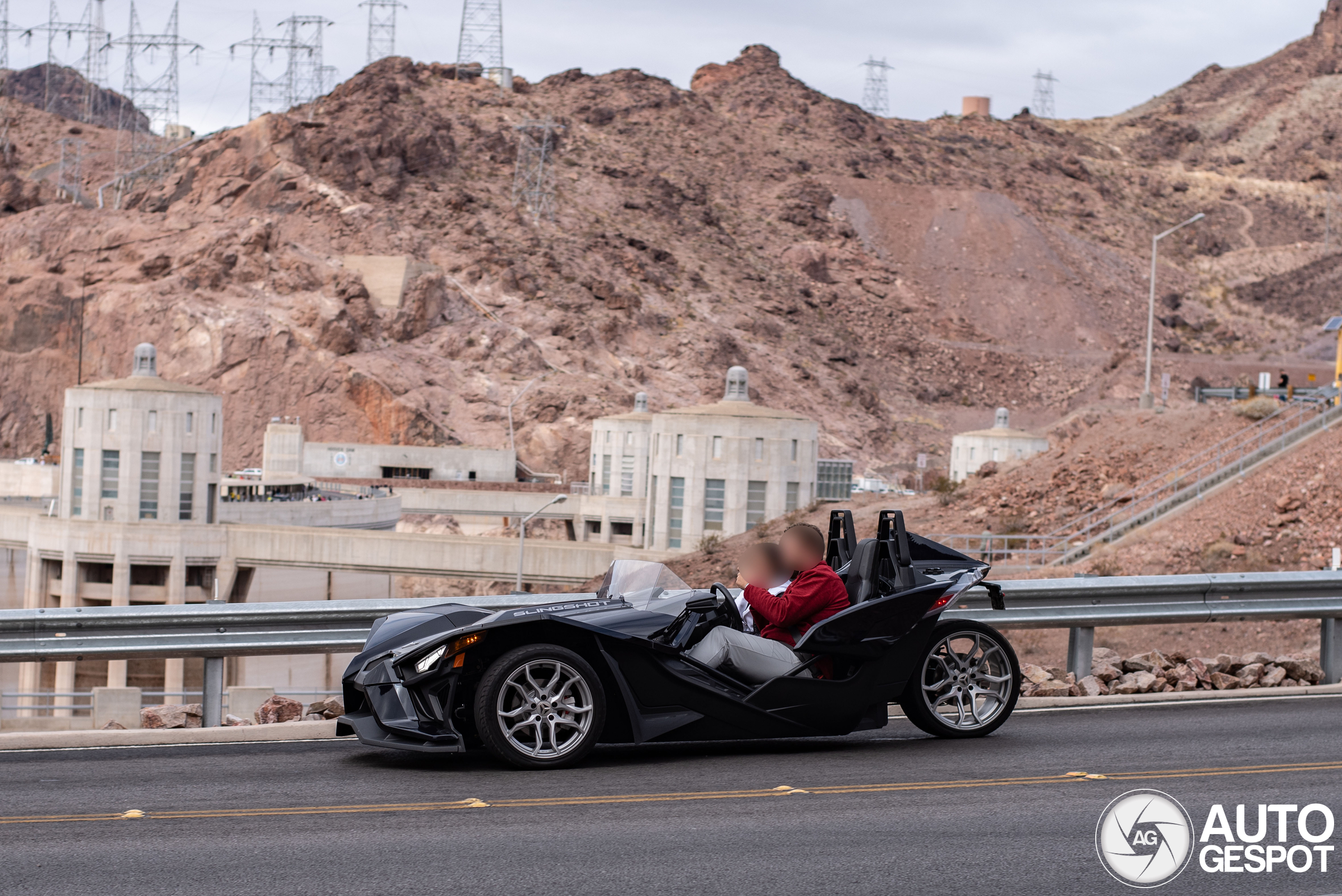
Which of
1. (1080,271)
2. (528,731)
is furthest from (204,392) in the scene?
(1080,271)

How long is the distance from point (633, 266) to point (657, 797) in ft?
319

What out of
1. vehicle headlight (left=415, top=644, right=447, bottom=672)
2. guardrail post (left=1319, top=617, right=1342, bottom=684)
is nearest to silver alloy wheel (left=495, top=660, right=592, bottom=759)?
vehicle headlight (left=415, top=644, right=447, bottom=672)

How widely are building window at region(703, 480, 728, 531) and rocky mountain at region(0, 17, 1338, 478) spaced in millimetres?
36781

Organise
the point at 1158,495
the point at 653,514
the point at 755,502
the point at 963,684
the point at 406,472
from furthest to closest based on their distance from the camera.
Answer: the point at 406,472, the point at 653,514, the point at 755,502, the point at 1158,495, the point at 963,684

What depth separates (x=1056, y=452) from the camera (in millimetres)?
37250

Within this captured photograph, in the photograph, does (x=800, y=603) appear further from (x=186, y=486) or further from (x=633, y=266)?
(x=633, y=266)

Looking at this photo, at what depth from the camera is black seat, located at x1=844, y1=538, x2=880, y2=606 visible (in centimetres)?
793

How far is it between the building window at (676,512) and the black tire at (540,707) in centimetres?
3368

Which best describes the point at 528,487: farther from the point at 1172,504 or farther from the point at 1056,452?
the point at 1172,504

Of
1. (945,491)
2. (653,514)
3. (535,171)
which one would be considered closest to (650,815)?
(653,514)

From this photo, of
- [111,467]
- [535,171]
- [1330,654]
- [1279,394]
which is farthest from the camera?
[535,171]

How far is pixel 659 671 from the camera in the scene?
23.9ft

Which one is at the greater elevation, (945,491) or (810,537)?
(810,537)

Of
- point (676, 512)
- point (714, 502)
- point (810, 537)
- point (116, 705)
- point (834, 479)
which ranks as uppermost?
point (810, 537)
